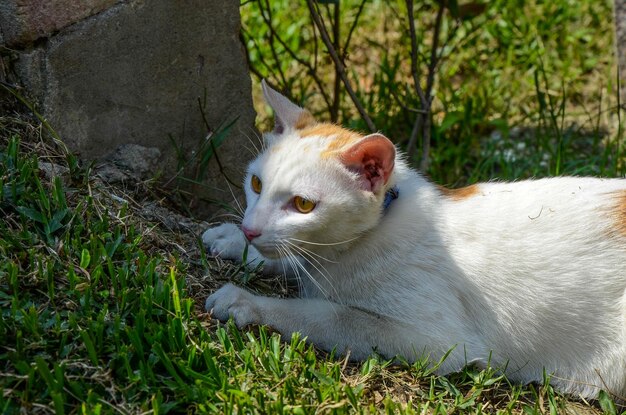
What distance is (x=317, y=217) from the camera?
11.0 feet

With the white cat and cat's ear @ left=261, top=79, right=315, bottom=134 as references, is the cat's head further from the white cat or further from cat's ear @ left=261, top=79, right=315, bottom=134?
cat's ear @ left=261, top=79, right=315, bottom=134

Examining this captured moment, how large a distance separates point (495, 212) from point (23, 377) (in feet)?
6.78

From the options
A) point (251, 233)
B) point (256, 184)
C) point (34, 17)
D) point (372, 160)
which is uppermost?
point (34, 17)

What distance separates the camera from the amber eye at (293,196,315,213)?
11.0ft

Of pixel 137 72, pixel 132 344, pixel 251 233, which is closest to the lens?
pixel 132 344

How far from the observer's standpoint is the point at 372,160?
3352mm

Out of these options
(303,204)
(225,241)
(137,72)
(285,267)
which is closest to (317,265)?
(285,267)

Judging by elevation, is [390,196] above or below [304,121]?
below

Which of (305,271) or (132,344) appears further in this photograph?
(305,271)

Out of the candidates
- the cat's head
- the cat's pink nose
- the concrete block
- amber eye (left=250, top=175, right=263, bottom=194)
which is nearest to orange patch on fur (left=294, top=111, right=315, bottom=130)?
the cat's head

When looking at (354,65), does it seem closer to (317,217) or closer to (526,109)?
(526,109)

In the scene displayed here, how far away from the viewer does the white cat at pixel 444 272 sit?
3402 millimetres

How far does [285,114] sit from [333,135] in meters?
0.33

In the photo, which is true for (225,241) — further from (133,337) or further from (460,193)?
(460,193)
